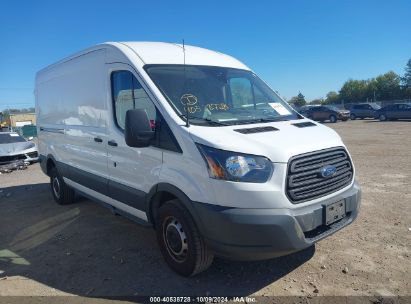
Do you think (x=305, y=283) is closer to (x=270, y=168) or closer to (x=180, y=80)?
(x=270, y=168)

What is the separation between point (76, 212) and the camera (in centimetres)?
659

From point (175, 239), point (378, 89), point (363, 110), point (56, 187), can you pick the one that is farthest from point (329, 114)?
point (378, 89)

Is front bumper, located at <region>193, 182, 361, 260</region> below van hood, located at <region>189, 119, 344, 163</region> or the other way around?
below

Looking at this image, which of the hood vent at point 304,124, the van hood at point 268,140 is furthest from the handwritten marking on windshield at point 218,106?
the hood vent at point 304,124

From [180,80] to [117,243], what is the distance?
244 cm

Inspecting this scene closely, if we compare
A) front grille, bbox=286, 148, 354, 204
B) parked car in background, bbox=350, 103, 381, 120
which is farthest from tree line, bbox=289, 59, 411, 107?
front grille, bbox=286, 148, 354, 204

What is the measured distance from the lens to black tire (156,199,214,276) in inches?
139

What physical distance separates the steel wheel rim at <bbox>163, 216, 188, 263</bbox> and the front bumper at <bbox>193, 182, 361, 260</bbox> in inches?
16.2

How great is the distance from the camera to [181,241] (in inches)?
146

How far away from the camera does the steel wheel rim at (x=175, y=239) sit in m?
3.70

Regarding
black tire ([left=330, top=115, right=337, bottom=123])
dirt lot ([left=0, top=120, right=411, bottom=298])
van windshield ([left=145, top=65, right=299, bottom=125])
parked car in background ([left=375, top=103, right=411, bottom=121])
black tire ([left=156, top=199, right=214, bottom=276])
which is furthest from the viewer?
black tire ([left=330, top=115, right=337, bottom=123])

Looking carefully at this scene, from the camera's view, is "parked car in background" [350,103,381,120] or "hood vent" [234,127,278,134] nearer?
"hood vent" [234,127,278,134]

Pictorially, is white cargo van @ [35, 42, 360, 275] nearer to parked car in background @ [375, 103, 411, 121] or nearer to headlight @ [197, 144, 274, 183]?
headlight @ [197, 144, 274, 183]

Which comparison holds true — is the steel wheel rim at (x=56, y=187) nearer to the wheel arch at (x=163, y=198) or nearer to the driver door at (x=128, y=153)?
the driver door at (x=128, y=153)
